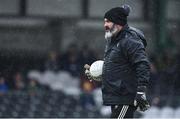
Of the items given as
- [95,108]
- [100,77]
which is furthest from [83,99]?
[100,77]

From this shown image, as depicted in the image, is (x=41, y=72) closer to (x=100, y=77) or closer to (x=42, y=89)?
(x=42, y=89)

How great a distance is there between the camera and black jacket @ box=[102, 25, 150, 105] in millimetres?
7316

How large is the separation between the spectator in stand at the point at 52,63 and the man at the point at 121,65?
6.63 meters

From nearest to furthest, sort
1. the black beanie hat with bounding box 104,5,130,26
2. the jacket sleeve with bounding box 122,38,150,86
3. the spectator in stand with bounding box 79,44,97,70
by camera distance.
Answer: the jacket sleeve with bounding box 122,38,150,86, the black beanie hat with bounding box 104,5,130,26, the spectator in stand with bounding box 79,44,97,70

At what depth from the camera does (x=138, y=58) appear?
7.21 meters

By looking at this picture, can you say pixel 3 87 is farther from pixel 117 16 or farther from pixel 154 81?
pixel 117 16

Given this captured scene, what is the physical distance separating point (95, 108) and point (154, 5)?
7.92ft

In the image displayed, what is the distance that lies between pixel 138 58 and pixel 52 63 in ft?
23.3

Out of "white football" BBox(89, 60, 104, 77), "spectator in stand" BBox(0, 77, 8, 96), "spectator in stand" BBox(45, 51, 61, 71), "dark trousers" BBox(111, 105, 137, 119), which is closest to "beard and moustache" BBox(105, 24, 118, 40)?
"white football" BBox(89, 60, 104, 77)

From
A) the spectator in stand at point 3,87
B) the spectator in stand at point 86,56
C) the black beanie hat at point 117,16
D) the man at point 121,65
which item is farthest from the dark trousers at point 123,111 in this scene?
the spectator in stand at point 86,56

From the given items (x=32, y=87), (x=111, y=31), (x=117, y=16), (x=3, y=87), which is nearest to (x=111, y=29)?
(x=111, y=31)

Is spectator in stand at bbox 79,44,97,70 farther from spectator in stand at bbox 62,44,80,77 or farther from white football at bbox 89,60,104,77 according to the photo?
white football at bbox 89,60,104,77

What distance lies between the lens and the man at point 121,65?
24.0ft

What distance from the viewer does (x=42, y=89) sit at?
45.5ft
